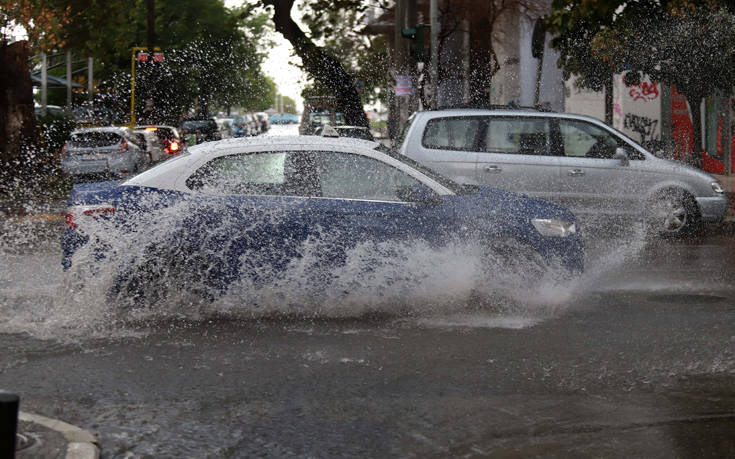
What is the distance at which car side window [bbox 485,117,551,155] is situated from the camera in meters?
13.7

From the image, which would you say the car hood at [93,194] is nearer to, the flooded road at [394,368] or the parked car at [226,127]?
the flooded road at [394,368]

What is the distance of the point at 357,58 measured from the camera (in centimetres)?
3700

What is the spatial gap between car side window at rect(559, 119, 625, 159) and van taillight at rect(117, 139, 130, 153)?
14.4 meters

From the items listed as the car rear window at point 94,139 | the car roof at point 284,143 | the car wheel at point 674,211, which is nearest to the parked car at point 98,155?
the car rear window at point 94,139

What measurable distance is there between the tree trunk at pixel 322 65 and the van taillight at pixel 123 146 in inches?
291

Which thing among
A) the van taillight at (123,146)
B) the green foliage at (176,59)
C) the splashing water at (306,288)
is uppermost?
the green foliage at (176,59)

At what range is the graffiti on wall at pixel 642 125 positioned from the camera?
27.1 m

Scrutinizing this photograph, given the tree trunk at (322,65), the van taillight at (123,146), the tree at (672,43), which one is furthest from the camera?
the tree trunk at (322,65)

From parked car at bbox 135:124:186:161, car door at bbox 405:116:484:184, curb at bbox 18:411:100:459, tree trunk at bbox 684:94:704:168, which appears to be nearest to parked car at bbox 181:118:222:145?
parked car at bbox 135:124:186:161

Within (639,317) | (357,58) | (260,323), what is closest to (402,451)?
(260,323)

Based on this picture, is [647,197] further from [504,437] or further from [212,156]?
[504,437]

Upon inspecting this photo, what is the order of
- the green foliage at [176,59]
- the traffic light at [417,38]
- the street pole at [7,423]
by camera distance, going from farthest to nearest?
the green foliage at [176,59] < the traffic light at [417,38] < the street pole at [7,423]

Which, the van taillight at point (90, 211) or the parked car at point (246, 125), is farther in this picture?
the parked car at point (246, 125)

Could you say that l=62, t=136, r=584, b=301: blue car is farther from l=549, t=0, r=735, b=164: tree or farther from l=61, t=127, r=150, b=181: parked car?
l=61, t=127, r=150, b=181: parked car
